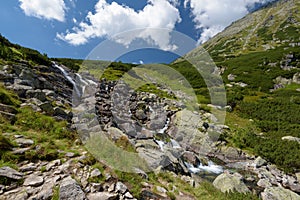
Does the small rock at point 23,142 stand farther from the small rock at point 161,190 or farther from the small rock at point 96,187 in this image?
the small rock at point 161,190

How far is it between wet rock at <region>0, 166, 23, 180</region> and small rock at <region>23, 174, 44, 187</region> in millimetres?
194

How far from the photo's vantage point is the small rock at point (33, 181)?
4.75 metres

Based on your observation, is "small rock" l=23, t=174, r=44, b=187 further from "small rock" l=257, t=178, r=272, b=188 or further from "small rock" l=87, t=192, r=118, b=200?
"small rock" l=257, t=178, r=272, b=188

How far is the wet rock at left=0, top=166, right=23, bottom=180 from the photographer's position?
4.68 m

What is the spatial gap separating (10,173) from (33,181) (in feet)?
1.91

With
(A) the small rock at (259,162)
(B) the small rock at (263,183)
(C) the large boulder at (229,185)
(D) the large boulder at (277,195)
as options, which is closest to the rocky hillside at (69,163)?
Result: (C) the large boulder at (229,185)

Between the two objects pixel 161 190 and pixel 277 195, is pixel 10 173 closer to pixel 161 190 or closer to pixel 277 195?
pixel 161 190

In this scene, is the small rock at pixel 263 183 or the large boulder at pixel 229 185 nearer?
the large boulder at pixel 229 185

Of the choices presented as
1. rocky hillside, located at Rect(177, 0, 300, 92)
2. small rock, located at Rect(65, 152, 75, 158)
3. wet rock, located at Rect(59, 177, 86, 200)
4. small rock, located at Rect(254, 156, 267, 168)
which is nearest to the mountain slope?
rocky hillside, located at Rect(177, 0, 300, 92)

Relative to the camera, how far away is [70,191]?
4.68 metres

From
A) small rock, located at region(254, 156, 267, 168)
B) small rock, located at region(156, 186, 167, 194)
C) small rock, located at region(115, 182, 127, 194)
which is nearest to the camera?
small rock, located at region(115, 182, 127, 194)

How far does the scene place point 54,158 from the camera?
608cm

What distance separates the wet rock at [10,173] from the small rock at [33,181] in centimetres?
19

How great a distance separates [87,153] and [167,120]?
46.8 feet
